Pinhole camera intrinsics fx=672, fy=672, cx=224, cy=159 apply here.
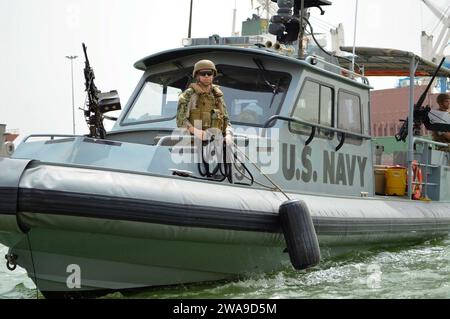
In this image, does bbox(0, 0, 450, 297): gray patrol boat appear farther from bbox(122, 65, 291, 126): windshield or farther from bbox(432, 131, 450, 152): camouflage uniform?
bbox(432, 131, 450, 152): camouflage uniform

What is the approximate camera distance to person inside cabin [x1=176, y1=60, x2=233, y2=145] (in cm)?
631

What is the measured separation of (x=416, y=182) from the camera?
31.7 feet

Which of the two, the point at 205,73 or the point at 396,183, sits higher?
the point at 205,73

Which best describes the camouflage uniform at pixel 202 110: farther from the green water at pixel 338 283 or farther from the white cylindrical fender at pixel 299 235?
the green water at pixel 338 283

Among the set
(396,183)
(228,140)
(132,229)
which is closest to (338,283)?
(228,140)

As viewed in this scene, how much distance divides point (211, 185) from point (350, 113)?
3047 millimetres

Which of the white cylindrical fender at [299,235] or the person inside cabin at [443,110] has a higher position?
the person inside cabin at [443,110]

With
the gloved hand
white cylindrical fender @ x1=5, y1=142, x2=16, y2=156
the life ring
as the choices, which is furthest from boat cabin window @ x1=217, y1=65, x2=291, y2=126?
the life ring

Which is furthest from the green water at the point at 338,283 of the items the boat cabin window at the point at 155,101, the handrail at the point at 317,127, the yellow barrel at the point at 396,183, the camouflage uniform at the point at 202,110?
the boat cabin window at the point at 155,101

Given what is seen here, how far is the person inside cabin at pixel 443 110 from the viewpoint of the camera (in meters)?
10.7

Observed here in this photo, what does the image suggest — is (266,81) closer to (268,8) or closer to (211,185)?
(211,185)

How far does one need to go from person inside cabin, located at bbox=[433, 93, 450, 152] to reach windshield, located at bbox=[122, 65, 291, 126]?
4.38 metres

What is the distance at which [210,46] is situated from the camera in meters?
7.26
